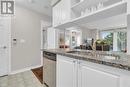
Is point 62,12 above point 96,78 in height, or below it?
above

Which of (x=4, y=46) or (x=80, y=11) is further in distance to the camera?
(x=4, y=46)

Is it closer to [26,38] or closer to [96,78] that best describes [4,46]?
[26,38]

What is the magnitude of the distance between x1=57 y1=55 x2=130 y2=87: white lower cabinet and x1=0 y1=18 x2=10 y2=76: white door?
7.65ft

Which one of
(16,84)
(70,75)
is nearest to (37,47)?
(16,84)

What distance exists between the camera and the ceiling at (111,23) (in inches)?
80.8

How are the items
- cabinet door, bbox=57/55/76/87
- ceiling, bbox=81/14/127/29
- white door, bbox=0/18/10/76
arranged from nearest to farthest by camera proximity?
1. cabinet door, bbox=57/55/76/87
2. ceiling, bbox=81/14/127/29
3. white door, bbox=0/18/10/76

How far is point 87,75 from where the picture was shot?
1.54 metres

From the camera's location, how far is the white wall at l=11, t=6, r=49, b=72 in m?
4.38

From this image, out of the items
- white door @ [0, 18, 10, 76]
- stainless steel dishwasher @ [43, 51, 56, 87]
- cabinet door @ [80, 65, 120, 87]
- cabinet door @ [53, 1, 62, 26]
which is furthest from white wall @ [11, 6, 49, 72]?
cabinet door @ [80, 65, 120, 87]

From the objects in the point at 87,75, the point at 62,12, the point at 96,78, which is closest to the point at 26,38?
the point at 62,12

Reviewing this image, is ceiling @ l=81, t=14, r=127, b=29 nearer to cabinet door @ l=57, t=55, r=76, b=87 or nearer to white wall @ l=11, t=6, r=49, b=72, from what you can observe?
cabinet door @ l=57, t=55, r=76, b=87

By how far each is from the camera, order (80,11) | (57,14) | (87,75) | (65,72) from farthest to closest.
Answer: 1. (57,14)
2. (80,11)
3. (65,72)
4. (87,75)

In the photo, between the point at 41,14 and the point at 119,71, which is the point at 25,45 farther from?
the point at 119,71

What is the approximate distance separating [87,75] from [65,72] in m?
0.60
